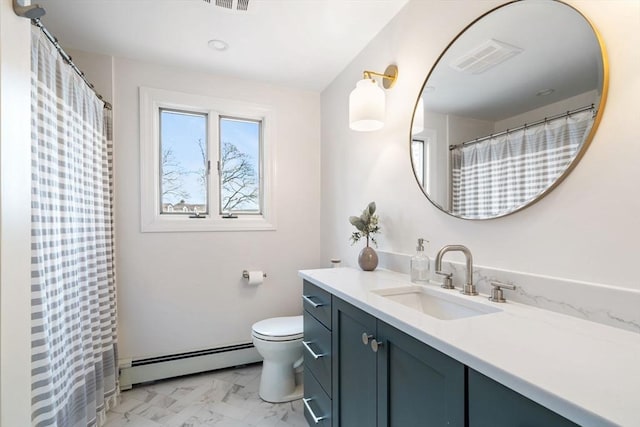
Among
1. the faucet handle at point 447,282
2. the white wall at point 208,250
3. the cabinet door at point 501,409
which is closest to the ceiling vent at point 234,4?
the white wall at point 208,250

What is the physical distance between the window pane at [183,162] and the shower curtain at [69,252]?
40cm

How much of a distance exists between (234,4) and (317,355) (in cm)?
189

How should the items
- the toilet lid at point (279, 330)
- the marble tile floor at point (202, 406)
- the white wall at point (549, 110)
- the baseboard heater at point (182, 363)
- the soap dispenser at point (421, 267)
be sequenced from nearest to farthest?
the white wall at point (549, 110)
the soap dispenser at point (421, 267)
the marble tile floor at point (202, 406)
the toilet lid at point (279, 330)
the baseboard heater at point (182, 363)

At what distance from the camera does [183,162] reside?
2426mm

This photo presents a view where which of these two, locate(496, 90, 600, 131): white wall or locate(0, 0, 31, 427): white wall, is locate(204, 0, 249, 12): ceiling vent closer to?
locate(0, 0, 31, 427): white wall

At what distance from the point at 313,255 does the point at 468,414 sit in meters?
2.04

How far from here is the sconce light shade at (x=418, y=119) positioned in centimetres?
154

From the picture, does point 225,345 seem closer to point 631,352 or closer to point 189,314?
point 189,314

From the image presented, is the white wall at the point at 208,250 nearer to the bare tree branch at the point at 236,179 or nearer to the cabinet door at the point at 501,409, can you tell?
the bare tree branch at the point at 236,179

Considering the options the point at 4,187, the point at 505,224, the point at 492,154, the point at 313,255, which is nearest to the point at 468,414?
the point at 505,224

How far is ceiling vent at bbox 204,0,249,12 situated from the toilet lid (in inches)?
75.3

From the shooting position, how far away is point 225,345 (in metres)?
2.41

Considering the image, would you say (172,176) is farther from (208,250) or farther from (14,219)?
(14,219)

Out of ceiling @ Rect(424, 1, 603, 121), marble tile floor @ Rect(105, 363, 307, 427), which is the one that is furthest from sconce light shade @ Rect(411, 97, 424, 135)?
marble tile floor @ Rect(105, 363, 307, 427)
